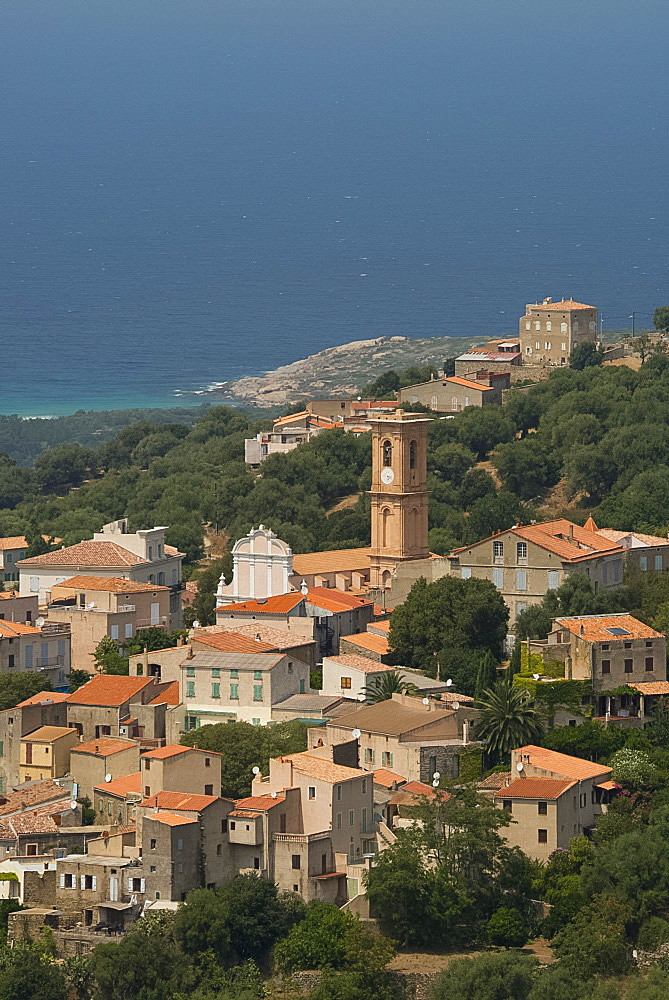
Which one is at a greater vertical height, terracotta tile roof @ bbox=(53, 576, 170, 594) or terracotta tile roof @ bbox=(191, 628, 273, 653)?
terracotta tile roof @ bbox=(53, 576, 170, 594)

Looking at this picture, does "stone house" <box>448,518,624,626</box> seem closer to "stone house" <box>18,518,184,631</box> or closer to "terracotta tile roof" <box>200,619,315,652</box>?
"terracotta tile roof" <box>200,619,315,652</box>

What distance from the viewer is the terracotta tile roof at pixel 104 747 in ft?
189

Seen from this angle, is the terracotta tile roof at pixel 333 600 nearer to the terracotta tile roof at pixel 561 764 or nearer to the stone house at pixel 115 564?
the stone house at pixel 115 564

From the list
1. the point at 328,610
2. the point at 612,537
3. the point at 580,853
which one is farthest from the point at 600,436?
the point at 580,853

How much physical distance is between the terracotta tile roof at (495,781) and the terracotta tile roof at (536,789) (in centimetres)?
88

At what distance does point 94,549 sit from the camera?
7594cm

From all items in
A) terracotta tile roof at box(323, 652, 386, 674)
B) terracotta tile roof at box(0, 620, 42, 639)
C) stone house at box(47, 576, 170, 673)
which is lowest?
terracotta tile roof at box(323, 652, 386, 674)

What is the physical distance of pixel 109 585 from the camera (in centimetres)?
7106

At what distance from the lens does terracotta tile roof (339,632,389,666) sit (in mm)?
65062

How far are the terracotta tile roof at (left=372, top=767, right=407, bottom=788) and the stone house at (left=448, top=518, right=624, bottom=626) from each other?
11.0 meters

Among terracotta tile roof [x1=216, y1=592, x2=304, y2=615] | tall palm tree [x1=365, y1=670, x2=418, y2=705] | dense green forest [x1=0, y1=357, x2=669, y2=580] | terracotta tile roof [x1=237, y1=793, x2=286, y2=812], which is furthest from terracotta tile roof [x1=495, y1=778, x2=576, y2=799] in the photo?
dense green forest [x1=0, y1=357, x2=669, y2=580]

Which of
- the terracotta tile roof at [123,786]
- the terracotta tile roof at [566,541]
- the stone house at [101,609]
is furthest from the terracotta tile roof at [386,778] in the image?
the stone house at [101,609]

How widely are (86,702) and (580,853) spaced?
1377 centimetres

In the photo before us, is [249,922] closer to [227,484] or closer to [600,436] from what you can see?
[227,484]
